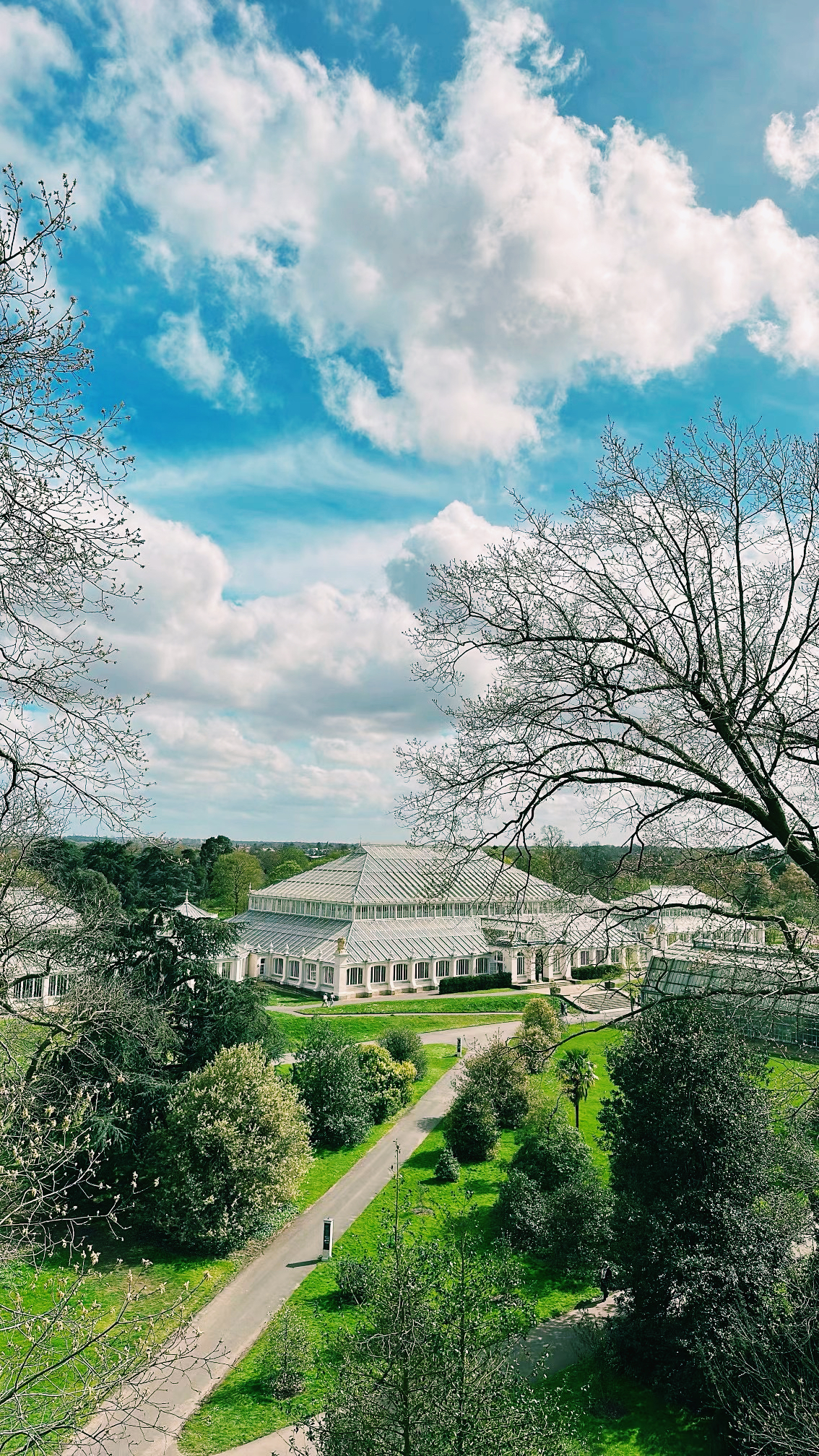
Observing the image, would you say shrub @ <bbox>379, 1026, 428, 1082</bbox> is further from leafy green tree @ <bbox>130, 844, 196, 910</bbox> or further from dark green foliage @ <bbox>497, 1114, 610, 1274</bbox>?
dark green foliage @ <bbox>497, 1114, 610, 1274</bbox>

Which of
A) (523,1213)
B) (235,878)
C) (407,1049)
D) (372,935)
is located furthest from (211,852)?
(523,1213)

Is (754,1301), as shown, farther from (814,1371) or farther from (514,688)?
(514,688)

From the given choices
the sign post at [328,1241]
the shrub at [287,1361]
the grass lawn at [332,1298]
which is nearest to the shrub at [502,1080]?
the grass lawn at [332,1298]

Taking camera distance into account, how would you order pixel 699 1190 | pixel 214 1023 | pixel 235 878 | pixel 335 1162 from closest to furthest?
pixel 699 1190, pixel 214 1023, pixel 335 1162, pixel 235 878

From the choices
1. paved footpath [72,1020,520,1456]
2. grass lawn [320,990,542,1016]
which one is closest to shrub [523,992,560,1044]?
paved footpath [72,1020,520,1456]

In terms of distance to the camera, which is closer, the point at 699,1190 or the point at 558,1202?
the point at 699,1190

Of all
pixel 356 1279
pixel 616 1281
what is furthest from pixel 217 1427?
pixel 616 1281

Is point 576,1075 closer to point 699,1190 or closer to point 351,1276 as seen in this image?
point 699,1190

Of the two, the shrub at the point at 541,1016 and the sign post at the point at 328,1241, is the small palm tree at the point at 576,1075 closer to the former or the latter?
the shrub at the point at 541,1016
